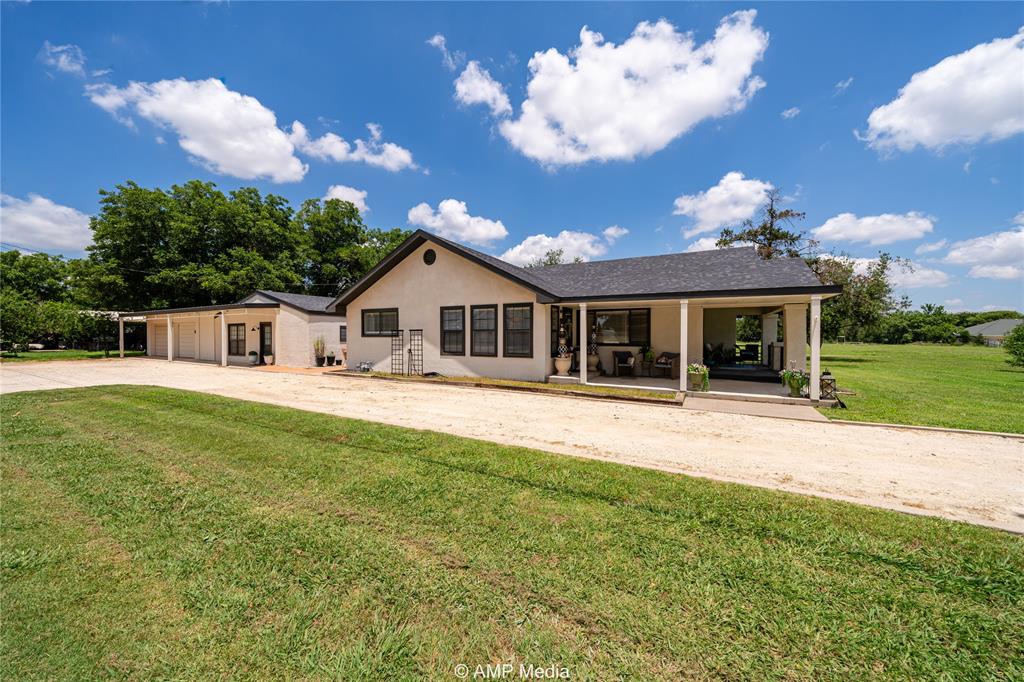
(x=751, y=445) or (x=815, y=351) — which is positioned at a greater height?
(x=815, y=351)

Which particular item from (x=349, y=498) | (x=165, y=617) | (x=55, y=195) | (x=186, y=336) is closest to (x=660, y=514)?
(x=349, y=498)

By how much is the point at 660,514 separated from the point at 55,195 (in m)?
44.3

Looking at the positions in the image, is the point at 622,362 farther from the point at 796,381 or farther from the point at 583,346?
the point at 796,381

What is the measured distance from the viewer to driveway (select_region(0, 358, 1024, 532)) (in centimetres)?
393

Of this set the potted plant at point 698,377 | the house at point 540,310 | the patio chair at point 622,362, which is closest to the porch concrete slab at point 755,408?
the potted plant at point 698,377

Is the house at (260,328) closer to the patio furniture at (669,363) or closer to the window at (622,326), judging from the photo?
the window at (622,326)

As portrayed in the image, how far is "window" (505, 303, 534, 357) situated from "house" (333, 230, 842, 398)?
0.03 metres

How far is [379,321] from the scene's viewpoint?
1554 cm

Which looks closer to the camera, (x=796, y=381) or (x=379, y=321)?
(x=796, y=381)

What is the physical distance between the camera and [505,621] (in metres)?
2.12

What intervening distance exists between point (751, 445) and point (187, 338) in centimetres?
2905

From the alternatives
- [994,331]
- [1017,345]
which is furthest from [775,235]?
[994,331]

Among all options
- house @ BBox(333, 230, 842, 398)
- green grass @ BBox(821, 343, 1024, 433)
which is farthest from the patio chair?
green grass @ BBox(821, 343, 1024, 433)

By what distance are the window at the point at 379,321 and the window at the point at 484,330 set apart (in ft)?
11.6
